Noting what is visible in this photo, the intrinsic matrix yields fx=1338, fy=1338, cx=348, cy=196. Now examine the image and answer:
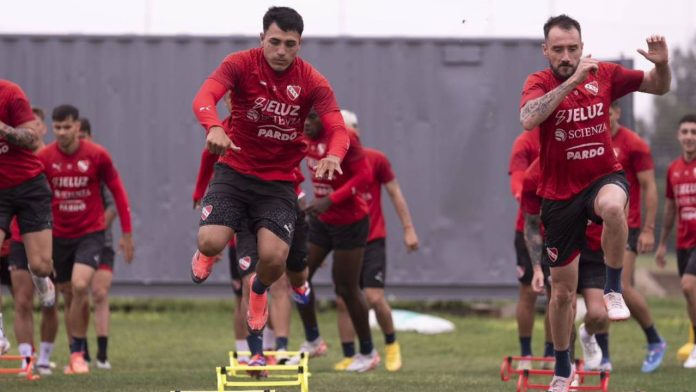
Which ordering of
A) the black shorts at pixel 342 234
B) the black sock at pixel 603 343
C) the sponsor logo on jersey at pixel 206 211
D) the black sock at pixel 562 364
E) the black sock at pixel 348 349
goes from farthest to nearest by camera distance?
the black sock at pixel 348 349 < the black sock at pixel 603 343 < the black shorts at pixel 342 234 < the sponsor logo on jersey at pixel 206 211 < the black sock at pixel 562 364

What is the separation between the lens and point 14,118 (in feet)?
35.6

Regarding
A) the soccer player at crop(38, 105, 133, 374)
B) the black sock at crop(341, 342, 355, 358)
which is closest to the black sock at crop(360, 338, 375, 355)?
the black sock at crop(341, 342, 355, 358)

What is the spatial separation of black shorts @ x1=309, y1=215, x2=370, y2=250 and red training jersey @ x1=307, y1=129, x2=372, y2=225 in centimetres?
5

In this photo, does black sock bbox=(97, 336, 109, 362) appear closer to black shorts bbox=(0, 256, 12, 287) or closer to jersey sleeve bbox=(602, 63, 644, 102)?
black shorts bbox=(0, 256, 12, 287)

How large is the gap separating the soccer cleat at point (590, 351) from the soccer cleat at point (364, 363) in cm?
205

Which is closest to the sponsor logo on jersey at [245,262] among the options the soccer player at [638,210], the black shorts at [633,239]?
the soccer player at [638,210]

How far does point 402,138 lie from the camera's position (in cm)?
1930

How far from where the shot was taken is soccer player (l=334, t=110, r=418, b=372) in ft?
43.9

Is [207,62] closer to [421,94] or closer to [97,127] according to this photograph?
[97,127]

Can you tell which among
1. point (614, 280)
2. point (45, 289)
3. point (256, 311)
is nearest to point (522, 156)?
point (614, 280)

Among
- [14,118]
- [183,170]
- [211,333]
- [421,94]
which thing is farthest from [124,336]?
[14,118]

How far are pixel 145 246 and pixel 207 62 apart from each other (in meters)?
2.82

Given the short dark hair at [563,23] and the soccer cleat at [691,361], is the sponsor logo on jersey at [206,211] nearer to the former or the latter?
the short dark hair at [563,23]

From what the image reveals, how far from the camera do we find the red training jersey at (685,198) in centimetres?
1350
